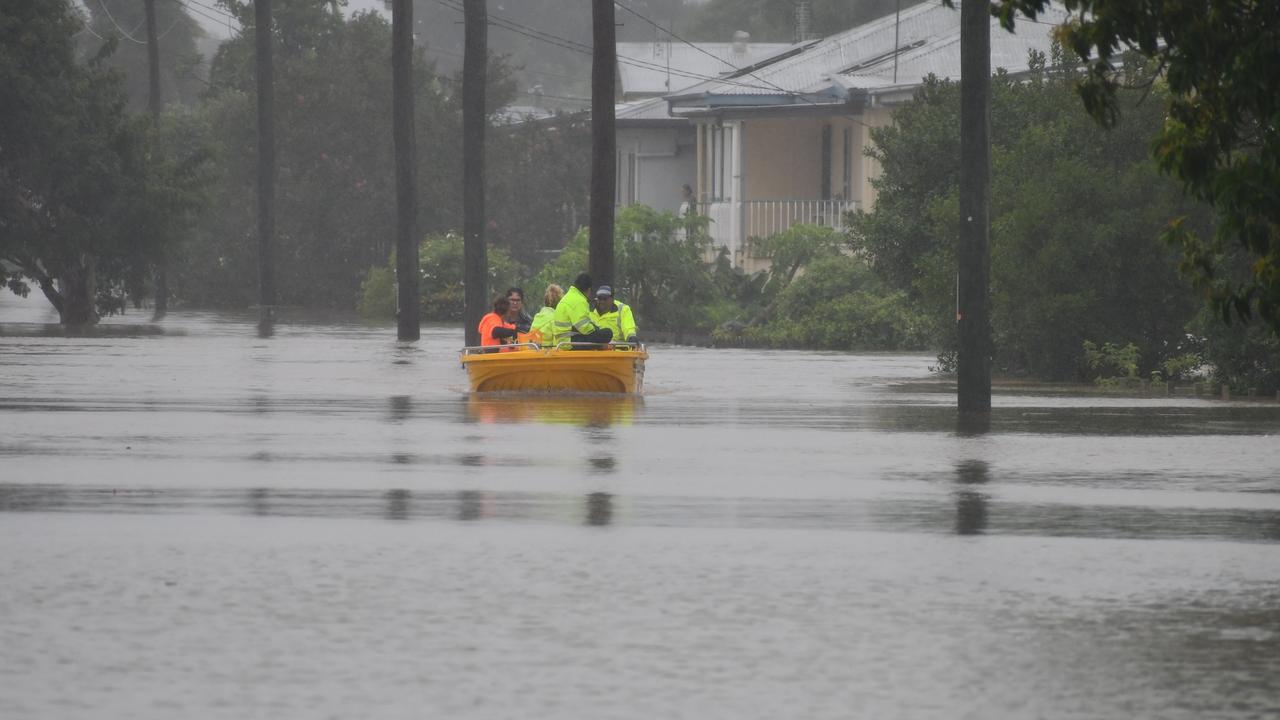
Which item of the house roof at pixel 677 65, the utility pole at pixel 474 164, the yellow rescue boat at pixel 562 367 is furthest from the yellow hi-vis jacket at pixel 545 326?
the house roof at pixel 677 65

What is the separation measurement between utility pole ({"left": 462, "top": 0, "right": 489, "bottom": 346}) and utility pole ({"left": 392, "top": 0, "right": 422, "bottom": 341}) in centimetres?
368

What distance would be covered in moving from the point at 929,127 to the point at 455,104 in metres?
40.7

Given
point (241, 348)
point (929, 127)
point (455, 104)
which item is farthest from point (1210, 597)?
point (455, 104)

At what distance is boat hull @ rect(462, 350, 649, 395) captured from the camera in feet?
92.1

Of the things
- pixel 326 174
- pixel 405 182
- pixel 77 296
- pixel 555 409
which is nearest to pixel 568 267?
pixel 405 182

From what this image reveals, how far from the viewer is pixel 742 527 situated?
14992 mm

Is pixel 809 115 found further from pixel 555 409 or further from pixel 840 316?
pixel 555 409

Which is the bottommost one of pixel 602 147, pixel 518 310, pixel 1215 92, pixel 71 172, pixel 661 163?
pixel 518 310

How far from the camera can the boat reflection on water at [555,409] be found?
982 inches

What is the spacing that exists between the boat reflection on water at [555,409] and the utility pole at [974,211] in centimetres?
356

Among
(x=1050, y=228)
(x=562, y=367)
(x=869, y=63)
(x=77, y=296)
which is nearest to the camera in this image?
(x=562, y=367)

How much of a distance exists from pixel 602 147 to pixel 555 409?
1012 cm

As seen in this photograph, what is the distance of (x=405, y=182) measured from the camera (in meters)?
48.3

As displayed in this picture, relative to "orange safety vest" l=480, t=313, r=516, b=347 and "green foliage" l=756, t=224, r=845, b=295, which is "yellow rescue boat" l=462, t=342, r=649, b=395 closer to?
"orange safety vest" l=480, t=313, r=516, b=347
